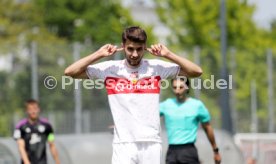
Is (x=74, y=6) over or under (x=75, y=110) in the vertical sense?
over

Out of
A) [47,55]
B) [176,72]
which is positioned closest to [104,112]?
[47,55]

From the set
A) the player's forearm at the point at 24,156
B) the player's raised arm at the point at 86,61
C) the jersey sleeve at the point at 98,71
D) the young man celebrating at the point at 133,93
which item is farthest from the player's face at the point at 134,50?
the player's forearm at the point at 24,156

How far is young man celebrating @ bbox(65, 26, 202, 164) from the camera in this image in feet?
27.1

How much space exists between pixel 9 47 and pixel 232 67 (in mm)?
6298

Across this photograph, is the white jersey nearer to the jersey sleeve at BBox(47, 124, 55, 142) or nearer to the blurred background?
the jersey sleeve at BBox(47, 124, 55, 142)

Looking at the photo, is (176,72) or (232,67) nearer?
(176,72)

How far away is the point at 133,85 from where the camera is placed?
27.5 ft

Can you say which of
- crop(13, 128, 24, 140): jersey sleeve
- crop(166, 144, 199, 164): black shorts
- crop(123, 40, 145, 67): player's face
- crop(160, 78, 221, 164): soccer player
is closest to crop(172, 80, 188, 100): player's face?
crop(160, 78, 221, 164): soccer player

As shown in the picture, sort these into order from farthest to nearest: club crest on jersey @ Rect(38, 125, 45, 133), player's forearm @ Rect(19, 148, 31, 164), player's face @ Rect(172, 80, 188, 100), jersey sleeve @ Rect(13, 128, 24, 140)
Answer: club crest on jersey @ Rect(38, 125, 45, 133)
jersey sleeve @ Rect(13, 128, 24, 140)
player's forearm @ Rect(19, 148, 31, 164)
player's face @ Rect(172, 80, 188, 100)

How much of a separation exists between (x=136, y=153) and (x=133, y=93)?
0.49m

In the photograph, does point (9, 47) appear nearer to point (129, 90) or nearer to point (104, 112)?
point (104, 112)

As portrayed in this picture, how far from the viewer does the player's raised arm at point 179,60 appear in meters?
8.34

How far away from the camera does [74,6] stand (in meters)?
47.6

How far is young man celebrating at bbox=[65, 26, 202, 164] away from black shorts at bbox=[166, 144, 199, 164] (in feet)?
12.0
